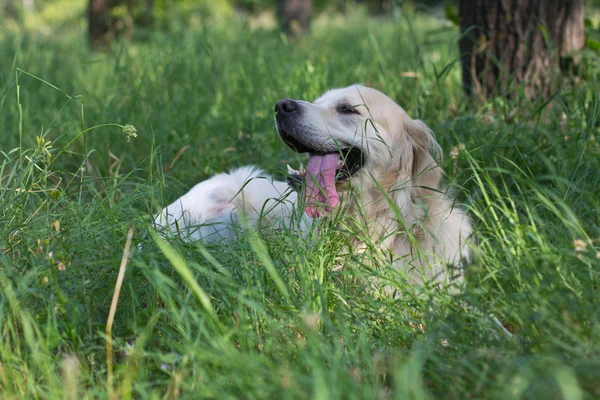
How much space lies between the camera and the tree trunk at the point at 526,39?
4457 mm

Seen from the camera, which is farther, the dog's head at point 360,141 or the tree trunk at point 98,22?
the tree trunk at point 98,22

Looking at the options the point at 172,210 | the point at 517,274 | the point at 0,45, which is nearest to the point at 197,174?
the point at 172,210

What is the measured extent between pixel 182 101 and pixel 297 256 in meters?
2.80

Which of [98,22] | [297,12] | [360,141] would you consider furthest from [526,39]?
[297,12]

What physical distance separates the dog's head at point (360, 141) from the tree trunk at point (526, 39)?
4.76 ft

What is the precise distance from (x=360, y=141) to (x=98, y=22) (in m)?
7.69

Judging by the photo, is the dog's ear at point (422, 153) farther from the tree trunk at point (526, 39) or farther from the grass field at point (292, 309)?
the tree trunk at point (526, 39)

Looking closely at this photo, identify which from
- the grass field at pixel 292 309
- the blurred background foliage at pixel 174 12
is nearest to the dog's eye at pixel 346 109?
the grass field at pixel 292 309

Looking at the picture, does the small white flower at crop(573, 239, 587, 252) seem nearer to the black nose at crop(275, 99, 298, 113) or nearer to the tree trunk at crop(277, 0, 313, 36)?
the black nose at crop(275, 99, 298, 113)

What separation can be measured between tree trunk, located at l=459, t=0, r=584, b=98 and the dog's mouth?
1650mm

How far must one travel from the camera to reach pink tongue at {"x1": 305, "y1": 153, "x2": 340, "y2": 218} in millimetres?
2688

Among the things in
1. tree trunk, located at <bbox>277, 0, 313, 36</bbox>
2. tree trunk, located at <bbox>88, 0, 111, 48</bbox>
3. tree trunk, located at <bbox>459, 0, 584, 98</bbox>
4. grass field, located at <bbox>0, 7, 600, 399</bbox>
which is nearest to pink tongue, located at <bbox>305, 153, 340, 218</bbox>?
grass field, located at <bbox>0, 7, 600, 399</bbox>

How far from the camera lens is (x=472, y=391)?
1650 mm

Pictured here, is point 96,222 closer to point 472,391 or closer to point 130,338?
point 130,338
